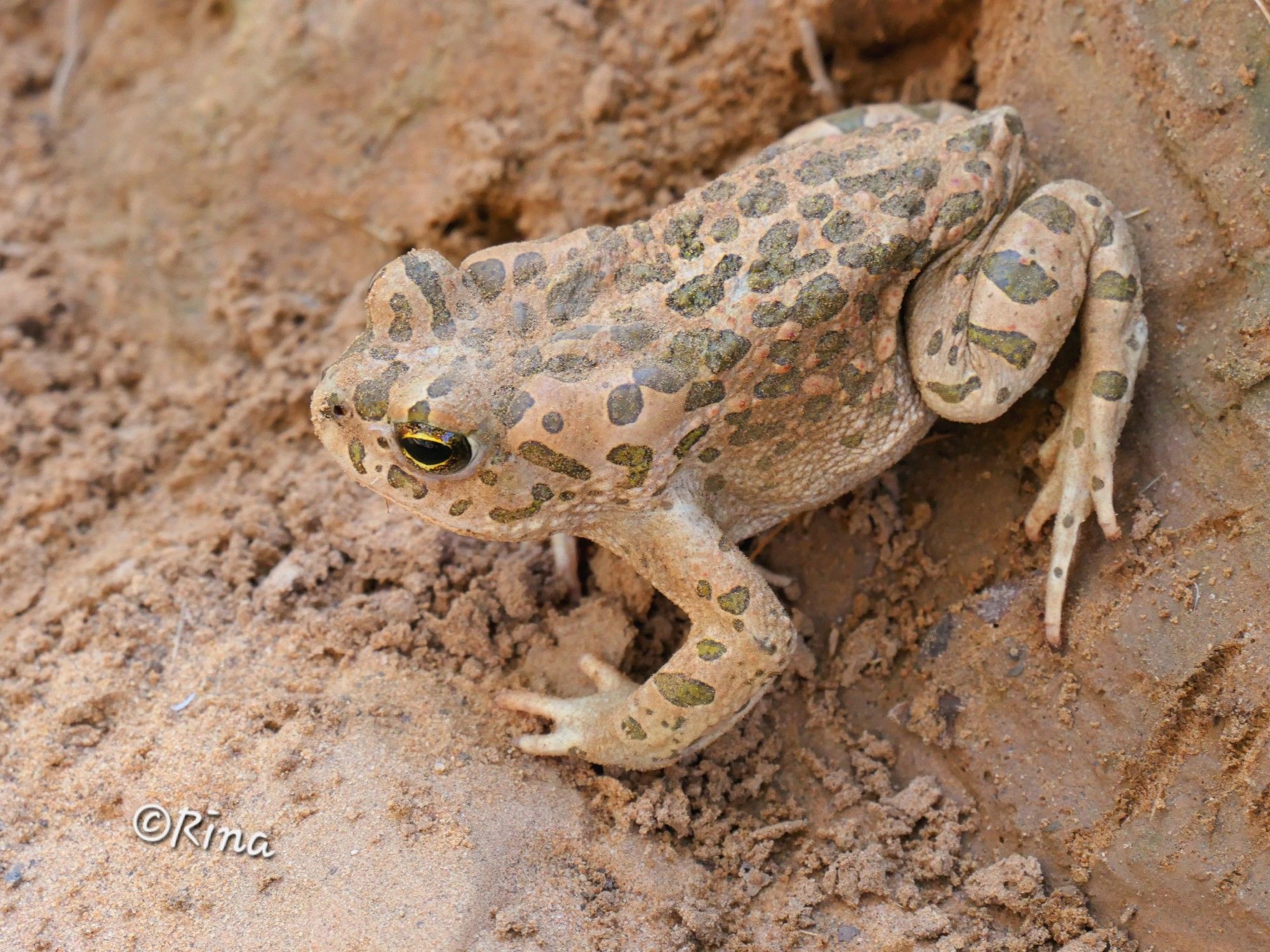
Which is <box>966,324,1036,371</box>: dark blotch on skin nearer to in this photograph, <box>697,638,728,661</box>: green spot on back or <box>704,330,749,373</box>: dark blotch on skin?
<box>704,330,749,373</box>: dark blotch on skin

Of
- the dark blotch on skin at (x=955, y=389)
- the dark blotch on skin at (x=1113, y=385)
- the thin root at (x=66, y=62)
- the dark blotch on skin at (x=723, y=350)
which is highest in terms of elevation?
the thin root at (x=66, y=62)

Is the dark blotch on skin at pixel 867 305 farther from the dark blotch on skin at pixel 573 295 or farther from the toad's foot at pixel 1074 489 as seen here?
the dark blotch on skin at pixel 573 295

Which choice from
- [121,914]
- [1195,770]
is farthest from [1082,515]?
[121,914]

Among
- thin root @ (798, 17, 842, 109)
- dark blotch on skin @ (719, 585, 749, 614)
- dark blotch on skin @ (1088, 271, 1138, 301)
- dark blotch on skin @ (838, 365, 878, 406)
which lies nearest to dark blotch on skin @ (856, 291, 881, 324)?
dark blotch on skin @ (838, 365, 878, 406)

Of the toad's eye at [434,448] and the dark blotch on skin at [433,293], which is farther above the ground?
the dark blotch on skin at [433,293]

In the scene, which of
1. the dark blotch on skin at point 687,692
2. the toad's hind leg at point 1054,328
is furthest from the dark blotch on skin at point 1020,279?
the dark blotch on skin at point 687,692

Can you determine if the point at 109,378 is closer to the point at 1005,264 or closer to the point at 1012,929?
the point at 1005,264
